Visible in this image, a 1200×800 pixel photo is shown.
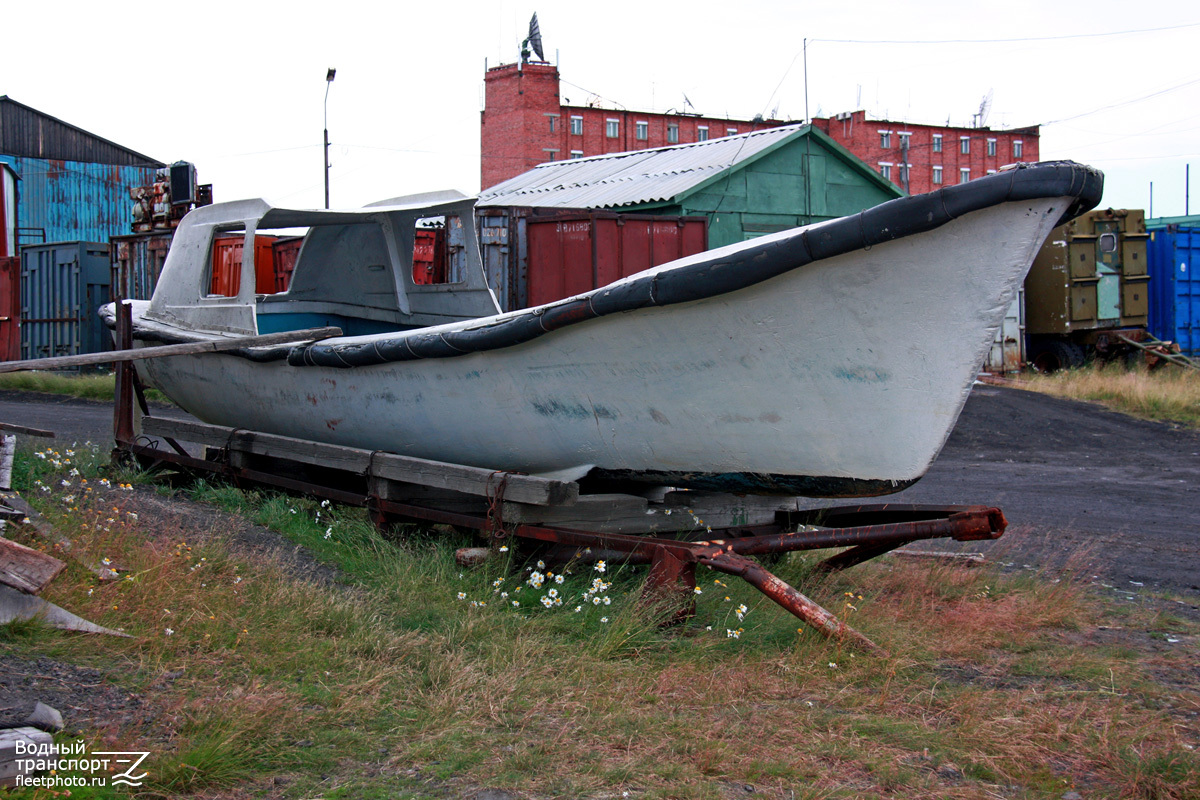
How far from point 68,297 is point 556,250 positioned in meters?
10.3

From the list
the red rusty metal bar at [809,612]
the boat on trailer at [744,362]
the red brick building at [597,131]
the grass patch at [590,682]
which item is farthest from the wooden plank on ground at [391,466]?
the red brick building at [597,131]

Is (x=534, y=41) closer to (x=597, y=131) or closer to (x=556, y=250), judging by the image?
(x=597, y=131)

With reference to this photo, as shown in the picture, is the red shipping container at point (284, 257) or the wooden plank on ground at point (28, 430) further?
the red shipping container at point (284, 257)

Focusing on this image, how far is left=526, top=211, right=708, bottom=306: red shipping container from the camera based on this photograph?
12914 mm

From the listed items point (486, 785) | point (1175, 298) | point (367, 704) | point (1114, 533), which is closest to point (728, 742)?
point (486, 785)

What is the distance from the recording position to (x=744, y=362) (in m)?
4.07

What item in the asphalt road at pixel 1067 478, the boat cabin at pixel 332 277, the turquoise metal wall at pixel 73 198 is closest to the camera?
the asphalt road at pixel 1067 478

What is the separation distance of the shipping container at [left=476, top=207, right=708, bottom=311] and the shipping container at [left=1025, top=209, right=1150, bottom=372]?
9.13 metres

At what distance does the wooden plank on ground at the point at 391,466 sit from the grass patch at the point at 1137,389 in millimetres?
11301

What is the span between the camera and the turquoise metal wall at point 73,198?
2683 centimetres

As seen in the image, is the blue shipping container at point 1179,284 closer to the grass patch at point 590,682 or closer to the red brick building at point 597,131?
→ the grass patch at point 590,682

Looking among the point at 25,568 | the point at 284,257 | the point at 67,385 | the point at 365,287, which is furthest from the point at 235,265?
the point at 25,568

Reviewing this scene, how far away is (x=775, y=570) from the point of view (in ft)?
16.8

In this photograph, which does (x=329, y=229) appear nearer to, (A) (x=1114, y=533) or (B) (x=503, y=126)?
(A) (x=1114, y=533)
